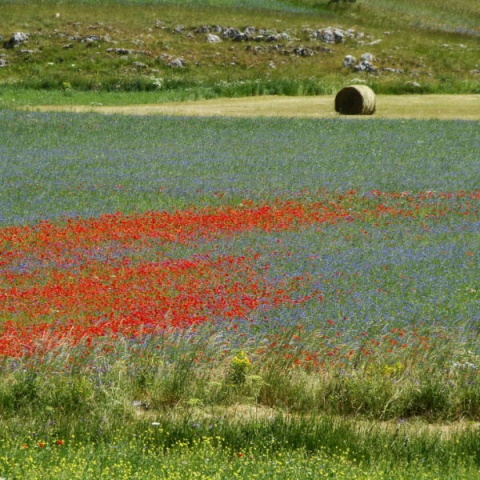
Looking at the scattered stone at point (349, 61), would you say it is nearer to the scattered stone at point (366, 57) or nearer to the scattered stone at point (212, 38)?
the scattered stone at point (366, 57)

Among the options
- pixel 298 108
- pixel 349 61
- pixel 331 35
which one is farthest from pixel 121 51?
pixel 298 108

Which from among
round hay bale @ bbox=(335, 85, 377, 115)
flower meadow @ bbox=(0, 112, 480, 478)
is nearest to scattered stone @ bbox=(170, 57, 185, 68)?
round hay bale @ bbox=(335, 85, 377, 115)

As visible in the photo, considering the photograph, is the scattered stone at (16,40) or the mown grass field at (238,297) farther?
the scattered stone at (16,40)

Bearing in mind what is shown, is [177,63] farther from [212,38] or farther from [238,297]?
[238,297]

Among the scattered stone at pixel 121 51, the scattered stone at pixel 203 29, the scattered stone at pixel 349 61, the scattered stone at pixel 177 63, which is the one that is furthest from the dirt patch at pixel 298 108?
the scattered stone at pixel 203 29

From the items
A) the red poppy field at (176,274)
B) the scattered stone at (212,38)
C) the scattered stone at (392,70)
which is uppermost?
the red poppy field at (176,274)

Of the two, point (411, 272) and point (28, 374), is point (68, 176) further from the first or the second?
point (28, 374)

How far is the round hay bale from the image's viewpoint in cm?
4031

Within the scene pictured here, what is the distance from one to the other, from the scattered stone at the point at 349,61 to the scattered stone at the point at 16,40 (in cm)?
1876

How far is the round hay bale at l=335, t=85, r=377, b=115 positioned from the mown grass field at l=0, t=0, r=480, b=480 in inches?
163

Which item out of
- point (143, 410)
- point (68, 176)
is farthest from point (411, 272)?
point (68, 176)

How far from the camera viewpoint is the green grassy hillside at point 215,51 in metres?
50.4

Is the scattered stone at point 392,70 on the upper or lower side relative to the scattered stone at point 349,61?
lower

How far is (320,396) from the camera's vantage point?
36.3ft
